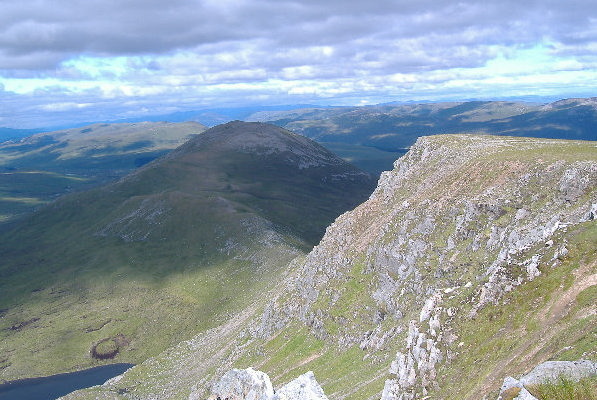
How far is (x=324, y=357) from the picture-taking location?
8862cm

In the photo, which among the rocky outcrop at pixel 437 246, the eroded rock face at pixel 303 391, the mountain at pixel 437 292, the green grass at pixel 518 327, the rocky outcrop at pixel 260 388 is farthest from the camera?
the rocky outcrop at pixel 437 246

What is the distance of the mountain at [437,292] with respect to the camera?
44.7m

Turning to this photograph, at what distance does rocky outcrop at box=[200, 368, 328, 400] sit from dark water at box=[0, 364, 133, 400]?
130448 millimetres

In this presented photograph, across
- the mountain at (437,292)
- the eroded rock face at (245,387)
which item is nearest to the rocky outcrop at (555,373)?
the mountain at (437,292)

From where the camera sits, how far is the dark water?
537 ft

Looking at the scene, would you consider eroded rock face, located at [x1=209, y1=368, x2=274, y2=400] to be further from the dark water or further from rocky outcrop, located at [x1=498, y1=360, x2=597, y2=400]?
the dark water

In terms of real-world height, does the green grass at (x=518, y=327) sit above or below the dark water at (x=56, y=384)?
above

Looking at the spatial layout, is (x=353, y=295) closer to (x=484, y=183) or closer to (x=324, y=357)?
(x=324, y=357)

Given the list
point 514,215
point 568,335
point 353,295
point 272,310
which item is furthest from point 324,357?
point 568,335

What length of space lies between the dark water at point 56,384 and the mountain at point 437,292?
3246 centimetres

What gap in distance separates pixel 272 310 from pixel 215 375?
805 inches

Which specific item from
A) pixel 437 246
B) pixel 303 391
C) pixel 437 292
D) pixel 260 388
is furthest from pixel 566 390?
pixel 437 246

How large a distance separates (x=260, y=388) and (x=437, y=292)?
24.1 metres

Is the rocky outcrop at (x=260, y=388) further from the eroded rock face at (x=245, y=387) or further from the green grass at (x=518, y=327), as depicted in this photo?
the green grass at (x=518, y=327)
